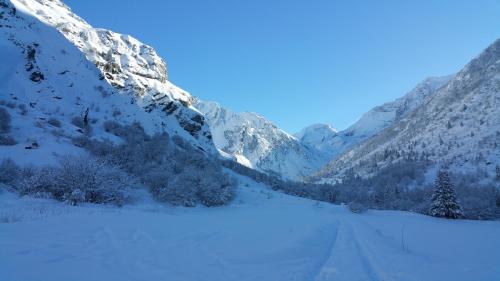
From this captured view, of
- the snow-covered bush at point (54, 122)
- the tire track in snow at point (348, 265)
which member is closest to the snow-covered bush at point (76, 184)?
the snow-covered bush at point (54, 122)

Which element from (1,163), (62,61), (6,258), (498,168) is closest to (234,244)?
(6,258)

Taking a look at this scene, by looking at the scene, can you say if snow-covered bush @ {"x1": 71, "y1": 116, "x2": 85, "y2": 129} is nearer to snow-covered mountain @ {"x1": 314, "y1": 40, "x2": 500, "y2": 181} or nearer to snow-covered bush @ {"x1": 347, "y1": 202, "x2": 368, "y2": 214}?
snow-covered bush @ {"x1": 347, "y1": 202, "x2": 368, "y2": 214}

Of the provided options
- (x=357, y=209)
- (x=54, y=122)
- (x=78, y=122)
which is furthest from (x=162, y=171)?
(x=357, y=209)

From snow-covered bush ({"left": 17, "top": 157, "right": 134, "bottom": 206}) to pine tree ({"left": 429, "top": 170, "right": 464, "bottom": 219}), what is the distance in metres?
28.2

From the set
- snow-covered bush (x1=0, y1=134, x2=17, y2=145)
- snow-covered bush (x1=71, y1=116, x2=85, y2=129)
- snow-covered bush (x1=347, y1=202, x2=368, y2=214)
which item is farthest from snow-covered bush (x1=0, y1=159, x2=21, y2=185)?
snow-covered bush (x1=347, y1=202, x2=368, y2=214)

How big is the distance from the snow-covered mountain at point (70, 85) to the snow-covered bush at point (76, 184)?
18.5ft

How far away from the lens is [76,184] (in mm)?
22203

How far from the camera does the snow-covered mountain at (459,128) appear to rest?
346ft

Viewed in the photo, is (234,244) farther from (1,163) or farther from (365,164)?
(365,164)

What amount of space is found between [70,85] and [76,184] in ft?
95.5

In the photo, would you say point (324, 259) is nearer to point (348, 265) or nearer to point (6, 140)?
point (348, 265)

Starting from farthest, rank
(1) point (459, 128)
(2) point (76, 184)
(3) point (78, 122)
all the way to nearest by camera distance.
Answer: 1. (1) point (459, 128)
2. (3) point (78, 122)
3. (2) point (76, 184)

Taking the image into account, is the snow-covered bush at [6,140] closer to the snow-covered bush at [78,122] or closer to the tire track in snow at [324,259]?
the snow-covered bush at [78,122]

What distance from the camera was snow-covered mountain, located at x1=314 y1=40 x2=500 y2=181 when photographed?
4154 inches
